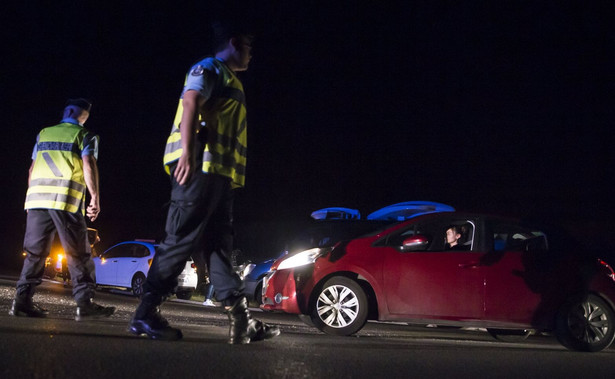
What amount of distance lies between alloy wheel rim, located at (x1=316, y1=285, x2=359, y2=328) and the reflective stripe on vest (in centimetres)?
280

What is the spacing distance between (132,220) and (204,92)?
40575 millimetres

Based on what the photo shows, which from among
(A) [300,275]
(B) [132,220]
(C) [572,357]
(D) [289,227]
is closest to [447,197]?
(D) [289,227]

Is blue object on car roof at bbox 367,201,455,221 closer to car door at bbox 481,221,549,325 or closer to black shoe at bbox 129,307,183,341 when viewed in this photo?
car door at bbox 481,221,549,325

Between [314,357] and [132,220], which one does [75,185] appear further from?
[132,220]

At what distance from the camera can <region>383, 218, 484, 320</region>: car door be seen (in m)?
7.33

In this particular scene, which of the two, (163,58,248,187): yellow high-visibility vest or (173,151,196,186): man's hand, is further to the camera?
(163,58,248,187): yellow high-visibility vest

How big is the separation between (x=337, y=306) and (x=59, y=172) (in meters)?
3.18

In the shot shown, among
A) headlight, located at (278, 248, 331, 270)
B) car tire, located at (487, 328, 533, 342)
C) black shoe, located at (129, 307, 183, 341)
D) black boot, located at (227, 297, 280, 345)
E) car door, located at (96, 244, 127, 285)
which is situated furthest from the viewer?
car door, located at (96, 244, 127, 285)

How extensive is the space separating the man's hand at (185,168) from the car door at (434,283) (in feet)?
12.4

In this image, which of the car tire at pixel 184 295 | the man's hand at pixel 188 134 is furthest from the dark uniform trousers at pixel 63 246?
the car tire at pixel 184 295

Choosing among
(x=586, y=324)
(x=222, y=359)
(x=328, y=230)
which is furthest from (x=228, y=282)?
(x=328, y=230)

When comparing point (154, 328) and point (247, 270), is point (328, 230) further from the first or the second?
point (154, 328)

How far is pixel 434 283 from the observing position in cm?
740

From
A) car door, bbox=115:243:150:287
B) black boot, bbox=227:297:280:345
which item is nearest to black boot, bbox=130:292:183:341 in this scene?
black boot, bbox=227:297:280:345
